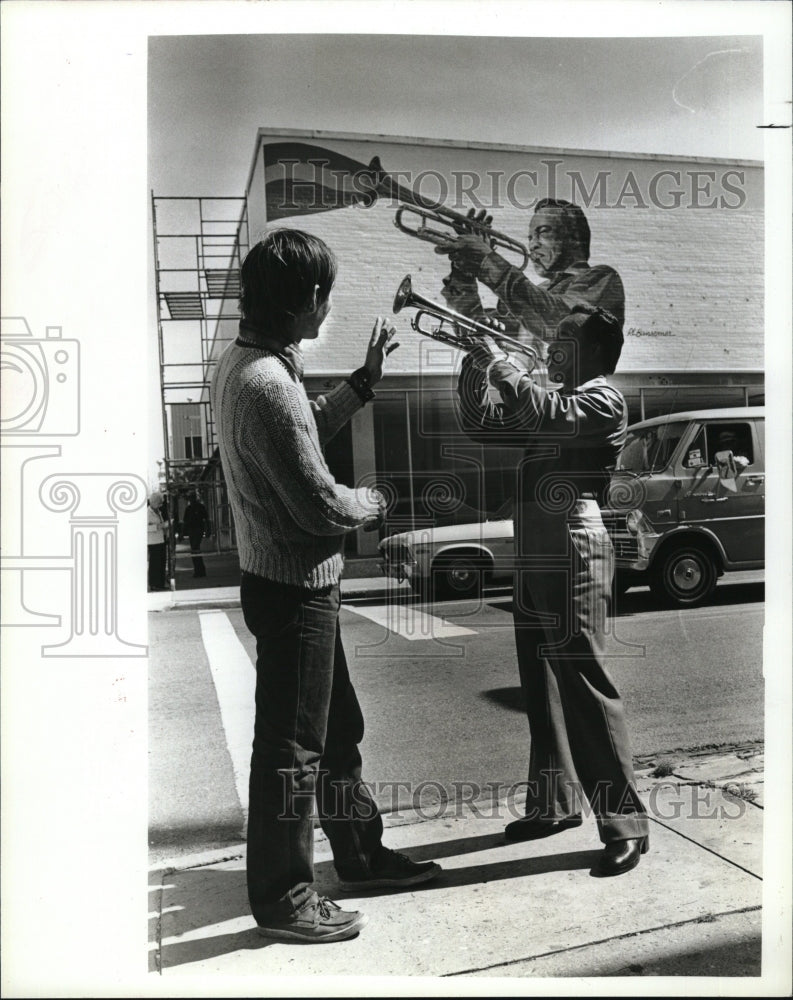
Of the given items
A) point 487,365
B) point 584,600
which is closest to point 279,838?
point 584,600

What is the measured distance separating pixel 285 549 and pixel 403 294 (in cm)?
93

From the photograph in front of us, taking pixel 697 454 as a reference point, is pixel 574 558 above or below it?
below

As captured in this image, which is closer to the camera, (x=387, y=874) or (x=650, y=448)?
(x=387, y=874)

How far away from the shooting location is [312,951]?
8.57 feet

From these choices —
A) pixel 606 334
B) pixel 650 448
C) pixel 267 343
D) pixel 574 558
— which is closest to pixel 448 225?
pixel 606 334

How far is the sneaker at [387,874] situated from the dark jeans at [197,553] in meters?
1.03

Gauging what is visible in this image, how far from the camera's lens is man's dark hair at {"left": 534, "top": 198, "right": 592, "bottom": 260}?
2943 millimetres

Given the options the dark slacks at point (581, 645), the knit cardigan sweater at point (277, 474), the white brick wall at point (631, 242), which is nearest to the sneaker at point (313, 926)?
the dark slacks at point (581, 645)

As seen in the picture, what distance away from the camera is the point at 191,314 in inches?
113

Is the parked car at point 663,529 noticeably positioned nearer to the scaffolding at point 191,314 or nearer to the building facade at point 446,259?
the building facade at point 446,259

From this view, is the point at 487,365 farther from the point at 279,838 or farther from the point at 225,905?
the point at 225,905

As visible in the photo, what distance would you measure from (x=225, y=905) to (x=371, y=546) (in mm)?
1159

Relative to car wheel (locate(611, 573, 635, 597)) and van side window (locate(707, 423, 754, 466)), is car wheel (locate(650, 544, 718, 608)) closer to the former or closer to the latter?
car wheel (locate(611, 573, 635, 597))

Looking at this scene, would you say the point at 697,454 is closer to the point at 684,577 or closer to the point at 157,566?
the point at 684,577
